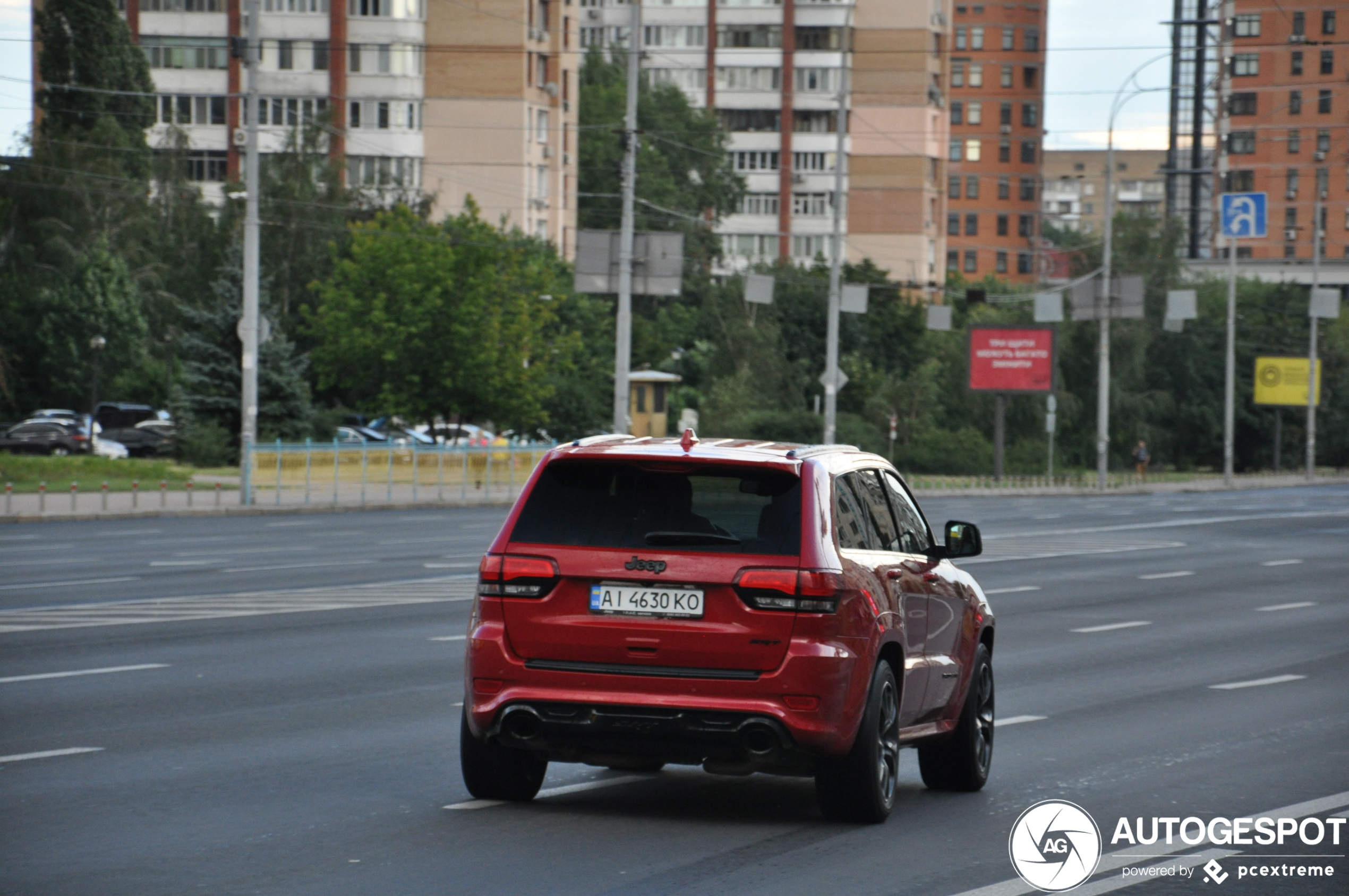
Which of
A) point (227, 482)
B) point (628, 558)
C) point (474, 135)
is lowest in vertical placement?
point (227, 482)

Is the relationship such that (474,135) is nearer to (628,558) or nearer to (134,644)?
(134,644)

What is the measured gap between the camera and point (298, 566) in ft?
80.8

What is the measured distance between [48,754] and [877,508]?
429 cm

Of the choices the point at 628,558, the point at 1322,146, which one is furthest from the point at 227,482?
the point at 1322,146

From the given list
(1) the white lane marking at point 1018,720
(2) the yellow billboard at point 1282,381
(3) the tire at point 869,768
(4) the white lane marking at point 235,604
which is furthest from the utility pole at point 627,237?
(2) the yellow billboard at point 1282,381

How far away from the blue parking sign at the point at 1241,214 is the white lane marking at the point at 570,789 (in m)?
73.0

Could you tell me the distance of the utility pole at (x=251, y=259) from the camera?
129 feet

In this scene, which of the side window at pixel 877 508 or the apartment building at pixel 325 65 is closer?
the side window at pixel 877 508

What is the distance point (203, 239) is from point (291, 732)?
76.4 meters

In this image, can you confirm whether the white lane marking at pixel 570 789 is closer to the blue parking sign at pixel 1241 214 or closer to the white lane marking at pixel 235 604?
the white lane marking at pixel 235 604

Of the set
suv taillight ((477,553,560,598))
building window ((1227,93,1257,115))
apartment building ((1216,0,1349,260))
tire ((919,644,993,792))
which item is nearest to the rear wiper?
suv taillight ((477,553,560,598))

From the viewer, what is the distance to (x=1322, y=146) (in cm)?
14588

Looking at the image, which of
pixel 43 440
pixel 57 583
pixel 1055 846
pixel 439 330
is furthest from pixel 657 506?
pixel 43 440

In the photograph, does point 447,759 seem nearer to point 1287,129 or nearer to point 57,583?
point 57,583
